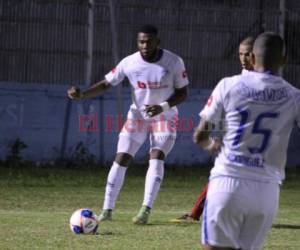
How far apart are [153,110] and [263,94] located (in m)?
4.97

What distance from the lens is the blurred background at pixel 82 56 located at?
20344 millimetres

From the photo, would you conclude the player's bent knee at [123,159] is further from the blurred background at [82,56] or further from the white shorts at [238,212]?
the blurred background at [82,56]

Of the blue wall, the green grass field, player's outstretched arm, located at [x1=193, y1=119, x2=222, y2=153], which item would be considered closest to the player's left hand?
the green grass field

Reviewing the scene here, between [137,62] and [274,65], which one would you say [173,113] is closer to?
[137,62]

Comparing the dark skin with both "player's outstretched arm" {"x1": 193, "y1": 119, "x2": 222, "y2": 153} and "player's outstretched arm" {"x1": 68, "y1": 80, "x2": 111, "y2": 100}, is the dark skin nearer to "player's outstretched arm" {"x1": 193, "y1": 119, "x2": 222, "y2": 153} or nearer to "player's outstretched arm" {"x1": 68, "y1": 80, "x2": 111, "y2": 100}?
"player's outstretched arm" {"x1": 68, "y1": 80, "x2": 111, "y2": 100}

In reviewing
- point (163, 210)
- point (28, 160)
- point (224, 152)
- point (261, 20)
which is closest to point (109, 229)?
point (163, 210)

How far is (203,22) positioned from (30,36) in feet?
11.2

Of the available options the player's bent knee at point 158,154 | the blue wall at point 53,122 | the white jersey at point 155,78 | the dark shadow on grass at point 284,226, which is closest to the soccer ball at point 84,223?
the player's bent knee at point 158,154

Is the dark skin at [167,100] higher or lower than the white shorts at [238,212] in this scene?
higher

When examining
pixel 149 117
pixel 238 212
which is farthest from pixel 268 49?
pixel 149 117

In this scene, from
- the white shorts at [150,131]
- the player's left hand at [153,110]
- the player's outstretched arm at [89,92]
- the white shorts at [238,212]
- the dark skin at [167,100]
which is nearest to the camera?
the white shorts at [238,212]

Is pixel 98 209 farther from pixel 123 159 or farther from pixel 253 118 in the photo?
pixel 253 118

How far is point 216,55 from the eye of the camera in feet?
69.7

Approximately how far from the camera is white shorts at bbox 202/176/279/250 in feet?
20.7
